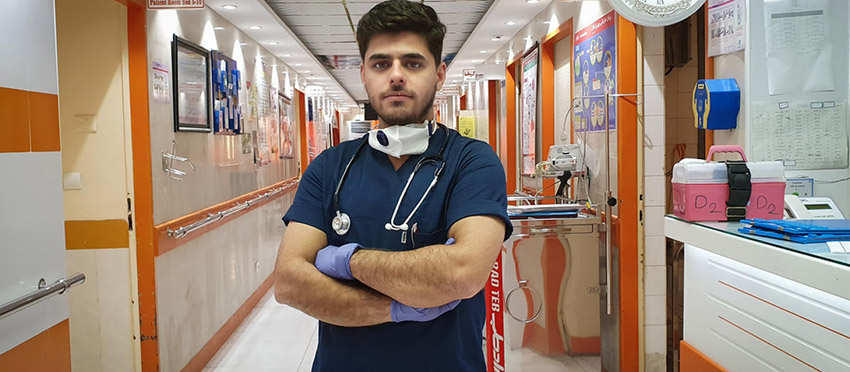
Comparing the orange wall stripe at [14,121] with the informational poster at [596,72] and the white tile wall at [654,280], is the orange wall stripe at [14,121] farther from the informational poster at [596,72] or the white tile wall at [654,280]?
the white tile wall at [654,280]

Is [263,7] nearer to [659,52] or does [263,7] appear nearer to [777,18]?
[659,52]

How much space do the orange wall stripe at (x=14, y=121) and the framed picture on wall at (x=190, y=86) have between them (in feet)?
6.93

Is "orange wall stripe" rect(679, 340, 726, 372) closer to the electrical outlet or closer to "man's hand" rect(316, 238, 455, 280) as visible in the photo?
the electrical outlet

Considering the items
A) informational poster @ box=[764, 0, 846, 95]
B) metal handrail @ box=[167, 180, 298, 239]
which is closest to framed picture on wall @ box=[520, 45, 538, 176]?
metal handrail @ box=[167, 180, 298, 239]

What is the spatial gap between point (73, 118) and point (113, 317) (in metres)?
1.15

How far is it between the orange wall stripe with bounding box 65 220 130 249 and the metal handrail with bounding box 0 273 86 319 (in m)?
1.34

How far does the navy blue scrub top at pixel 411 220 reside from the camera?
146 centimetres

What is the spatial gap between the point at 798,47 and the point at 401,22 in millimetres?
2180

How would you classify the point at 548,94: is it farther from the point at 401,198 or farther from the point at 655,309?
the point at 401,198

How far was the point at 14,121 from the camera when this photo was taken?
1906mm

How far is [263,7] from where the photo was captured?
5.07 metres

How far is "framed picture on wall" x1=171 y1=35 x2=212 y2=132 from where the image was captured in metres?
4.08

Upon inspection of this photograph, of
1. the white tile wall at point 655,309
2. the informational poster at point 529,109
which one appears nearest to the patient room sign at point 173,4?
the white tile wall at point 655,309

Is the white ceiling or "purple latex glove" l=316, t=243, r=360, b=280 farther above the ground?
the white ceiling
